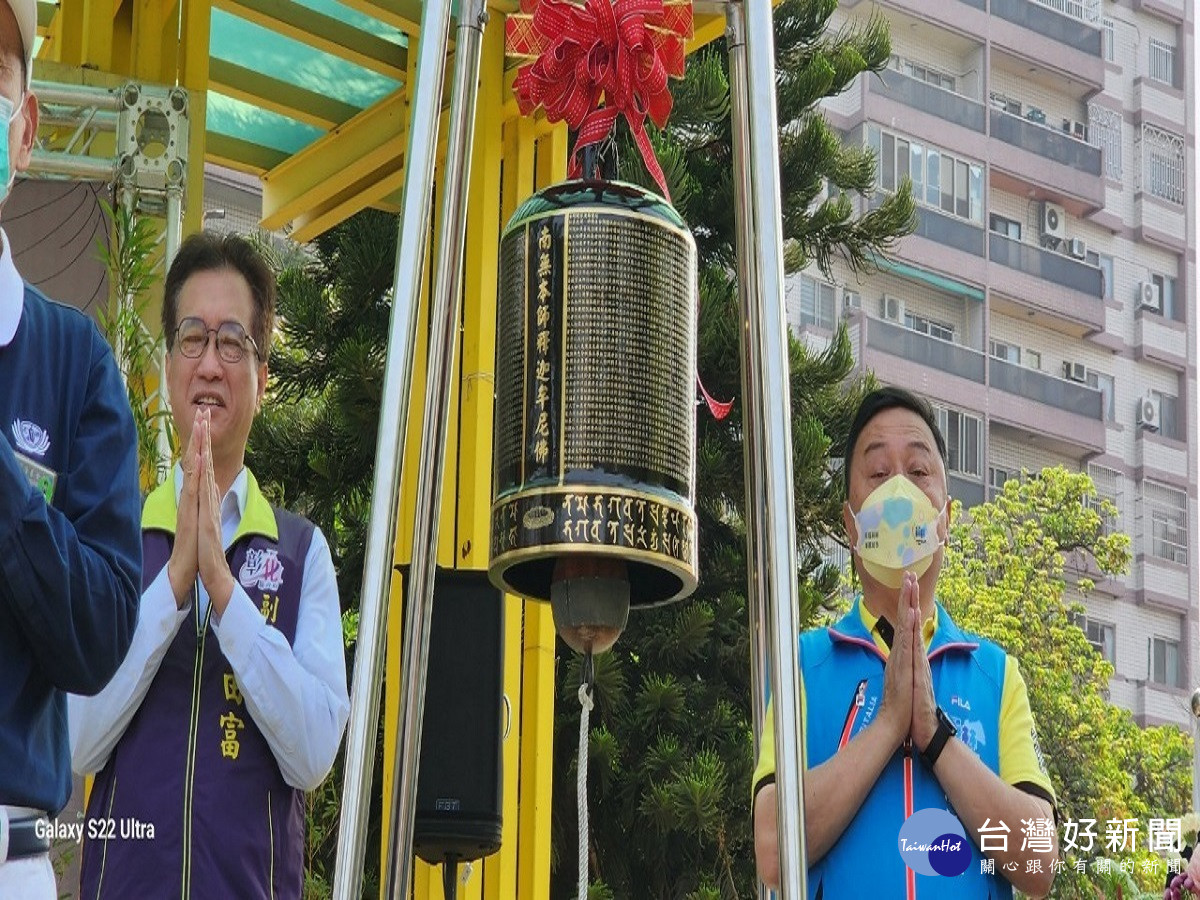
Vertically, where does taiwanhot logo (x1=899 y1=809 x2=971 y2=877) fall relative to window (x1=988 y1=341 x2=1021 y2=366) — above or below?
below

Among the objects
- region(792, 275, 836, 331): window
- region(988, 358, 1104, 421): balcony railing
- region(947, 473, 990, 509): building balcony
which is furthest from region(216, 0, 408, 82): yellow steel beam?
region(988, 358, 1104, 421): balcony railing

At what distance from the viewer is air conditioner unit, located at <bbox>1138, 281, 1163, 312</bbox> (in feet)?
139

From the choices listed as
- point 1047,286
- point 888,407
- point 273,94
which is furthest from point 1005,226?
point 888,407

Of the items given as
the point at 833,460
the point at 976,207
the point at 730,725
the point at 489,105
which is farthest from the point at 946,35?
the point at 489,105

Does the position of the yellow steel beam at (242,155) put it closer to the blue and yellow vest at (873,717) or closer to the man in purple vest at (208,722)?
the man in purple vest at (208,722)

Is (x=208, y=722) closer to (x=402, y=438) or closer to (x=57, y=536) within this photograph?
(x=402, y=438)

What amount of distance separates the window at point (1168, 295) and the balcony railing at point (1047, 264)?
263 centimetres

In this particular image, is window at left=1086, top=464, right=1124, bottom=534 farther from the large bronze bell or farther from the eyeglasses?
the large bronze bell

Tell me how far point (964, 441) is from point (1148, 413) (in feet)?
18.9

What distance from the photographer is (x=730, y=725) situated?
39.8ft

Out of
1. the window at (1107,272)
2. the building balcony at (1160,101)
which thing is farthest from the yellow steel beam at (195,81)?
the building balcony at (1160,101)

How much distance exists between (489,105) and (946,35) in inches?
1328

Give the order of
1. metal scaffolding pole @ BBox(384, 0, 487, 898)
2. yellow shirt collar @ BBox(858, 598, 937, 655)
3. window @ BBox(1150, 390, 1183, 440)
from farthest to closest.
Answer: window @ BBox(1150, 390, 1183, 440) < yellow shirt collar @ BBox(858, 598, 937, 655) < metal scaffolding pole @ BBox(384, 0, 487, 898)

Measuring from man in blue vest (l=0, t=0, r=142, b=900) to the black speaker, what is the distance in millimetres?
1762
